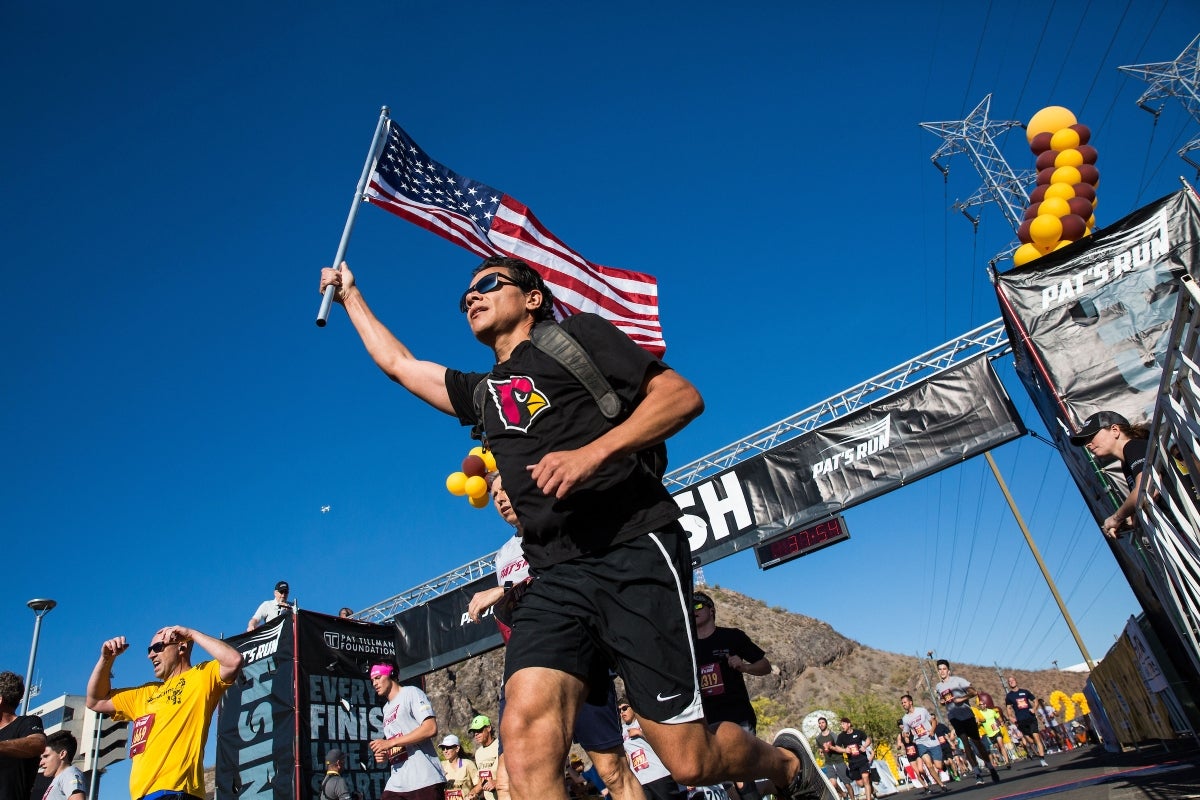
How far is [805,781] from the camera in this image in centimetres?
337

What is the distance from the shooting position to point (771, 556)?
37.1ft

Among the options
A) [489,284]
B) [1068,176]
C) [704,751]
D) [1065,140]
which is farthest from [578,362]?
[1065,140]

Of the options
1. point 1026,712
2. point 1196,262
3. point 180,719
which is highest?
point 1196,262

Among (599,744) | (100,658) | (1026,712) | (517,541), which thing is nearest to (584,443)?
(599,744)

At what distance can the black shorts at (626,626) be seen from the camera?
212 cm

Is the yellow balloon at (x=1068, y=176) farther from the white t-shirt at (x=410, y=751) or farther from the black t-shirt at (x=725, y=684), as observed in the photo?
the white t-shirt at (x=410, y=751)

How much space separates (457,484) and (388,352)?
7135 millimetres

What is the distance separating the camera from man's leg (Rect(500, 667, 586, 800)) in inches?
80.9

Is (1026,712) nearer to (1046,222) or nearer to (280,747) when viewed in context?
(1046,222)

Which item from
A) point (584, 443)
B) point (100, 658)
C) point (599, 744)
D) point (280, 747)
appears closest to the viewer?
point (584, 443)

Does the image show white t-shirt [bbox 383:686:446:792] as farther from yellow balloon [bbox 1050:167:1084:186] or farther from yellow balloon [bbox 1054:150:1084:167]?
yellow balloon [bbox 1054:150:1084:167]

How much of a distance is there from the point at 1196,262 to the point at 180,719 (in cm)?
891

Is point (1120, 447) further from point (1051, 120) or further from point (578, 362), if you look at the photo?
point (1051, 120)

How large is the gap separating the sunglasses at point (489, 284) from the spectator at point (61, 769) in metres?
5.73
